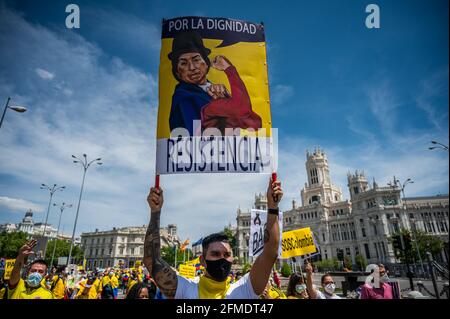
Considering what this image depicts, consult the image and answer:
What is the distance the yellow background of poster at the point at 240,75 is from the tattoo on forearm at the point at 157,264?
1.25m

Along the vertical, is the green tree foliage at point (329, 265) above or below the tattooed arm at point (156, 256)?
below

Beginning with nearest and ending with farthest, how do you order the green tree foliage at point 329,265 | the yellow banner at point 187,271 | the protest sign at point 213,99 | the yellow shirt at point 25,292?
the protest sign at point 213,99, the yellow shirt at point 25,292, the yellow banner at point 187,271, the green tree foliage at point 329,265

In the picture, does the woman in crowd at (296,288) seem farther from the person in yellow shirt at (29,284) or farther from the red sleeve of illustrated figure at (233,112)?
the person in yellow shirt at (29,284)

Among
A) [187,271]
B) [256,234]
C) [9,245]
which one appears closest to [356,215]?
[187,271]

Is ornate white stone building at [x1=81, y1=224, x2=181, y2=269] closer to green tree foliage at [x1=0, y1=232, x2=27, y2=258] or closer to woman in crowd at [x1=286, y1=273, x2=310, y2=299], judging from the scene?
green tree foliage at [x1=0, y1=232, x2=27, y2=258]

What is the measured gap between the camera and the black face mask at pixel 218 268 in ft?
9.78

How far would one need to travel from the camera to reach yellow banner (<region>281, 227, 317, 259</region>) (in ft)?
32.3

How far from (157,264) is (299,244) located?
8424 millimetres

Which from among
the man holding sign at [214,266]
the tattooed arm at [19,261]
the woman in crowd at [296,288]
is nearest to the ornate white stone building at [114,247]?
the woman in crowd at [296,288]

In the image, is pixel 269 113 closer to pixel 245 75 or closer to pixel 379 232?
pixel 245 75

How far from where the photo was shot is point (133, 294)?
161 inches

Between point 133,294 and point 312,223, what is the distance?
77210 millimetres
